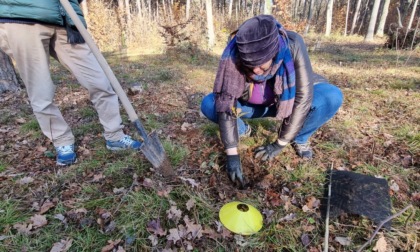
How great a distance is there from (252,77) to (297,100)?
429mm

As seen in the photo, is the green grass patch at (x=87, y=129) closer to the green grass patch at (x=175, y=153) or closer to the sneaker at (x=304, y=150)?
the green grass patch at (x=175, y=153)

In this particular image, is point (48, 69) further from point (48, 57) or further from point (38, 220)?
point (38, 220)

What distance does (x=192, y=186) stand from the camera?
2.08 meters

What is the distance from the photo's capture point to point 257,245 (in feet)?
5.52

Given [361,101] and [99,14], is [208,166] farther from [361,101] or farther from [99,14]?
[99,14]

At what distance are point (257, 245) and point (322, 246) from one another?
1.40 feet

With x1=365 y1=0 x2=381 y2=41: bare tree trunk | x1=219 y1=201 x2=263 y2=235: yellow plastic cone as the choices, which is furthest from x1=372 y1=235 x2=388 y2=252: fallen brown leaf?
x1=365 y1=0 x2=381 y2=41: bare tree trunk

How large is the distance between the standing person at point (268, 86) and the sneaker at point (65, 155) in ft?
4.73

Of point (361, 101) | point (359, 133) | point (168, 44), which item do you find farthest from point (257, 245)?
point (168, 44)

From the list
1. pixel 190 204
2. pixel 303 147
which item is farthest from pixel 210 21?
pixel 190 204

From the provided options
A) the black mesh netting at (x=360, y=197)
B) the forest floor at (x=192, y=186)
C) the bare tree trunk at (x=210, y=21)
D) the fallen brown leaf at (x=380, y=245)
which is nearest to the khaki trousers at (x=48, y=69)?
the forest floor at (x=192, y=186)

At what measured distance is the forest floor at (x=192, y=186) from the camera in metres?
1.70

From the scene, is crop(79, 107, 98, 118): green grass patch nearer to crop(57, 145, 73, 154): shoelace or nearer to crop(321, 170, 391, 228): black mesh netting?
crop(57, 145, 73, 154): shoelace

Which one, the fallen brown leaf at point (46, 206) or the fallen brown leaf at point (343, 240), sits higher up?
the fallen brown leaf at point (343, 240)
